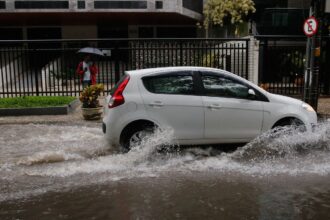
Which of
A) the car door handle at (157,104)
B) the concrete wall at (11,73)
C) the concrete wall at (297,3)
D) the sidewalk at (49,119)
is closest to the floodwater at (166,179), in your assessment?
the car door handle at (157,104)

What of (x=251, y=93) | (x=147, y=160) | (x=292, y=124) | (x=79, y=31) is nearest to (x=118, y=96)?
(x=147, y=160)

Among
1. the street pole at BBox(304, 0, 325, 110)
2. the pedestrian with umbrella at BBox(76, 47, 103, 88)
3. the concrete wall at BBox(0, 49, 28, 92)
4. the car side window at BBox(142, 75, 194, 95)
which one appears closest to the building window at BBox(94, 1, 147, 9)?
the concrete wall at BBox(0, 49, 28, 92)

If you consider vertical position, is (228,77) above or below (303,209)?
above

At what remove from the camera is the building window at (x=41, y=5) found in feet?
68.0

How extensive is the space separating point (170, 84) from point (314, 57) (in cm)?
508

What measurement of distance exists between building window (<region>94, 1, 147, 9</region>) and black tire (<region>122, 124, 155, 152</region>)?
1488 cm

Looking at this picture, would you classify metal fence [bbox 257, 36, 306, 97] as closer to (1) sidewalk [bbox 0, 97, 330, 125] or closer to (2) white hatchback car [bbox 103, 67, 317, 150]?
(1) sidewalk [bbox 0, 97, 330, 125]

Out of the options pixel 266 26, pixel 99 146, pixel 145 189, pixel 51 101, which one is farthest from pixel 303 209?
pixel 266 26

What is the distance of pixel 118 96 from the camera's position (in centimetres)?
740

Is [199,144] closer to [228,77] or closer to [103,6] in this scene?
[228,77]

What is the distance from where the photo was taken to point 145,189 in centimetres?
586

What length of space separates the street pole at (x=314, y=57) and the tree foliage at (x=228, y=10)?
10.1 m

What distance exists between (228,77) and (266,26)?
1260cm

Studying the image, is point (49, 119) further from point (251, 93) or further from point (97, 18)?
point (97, 18)
